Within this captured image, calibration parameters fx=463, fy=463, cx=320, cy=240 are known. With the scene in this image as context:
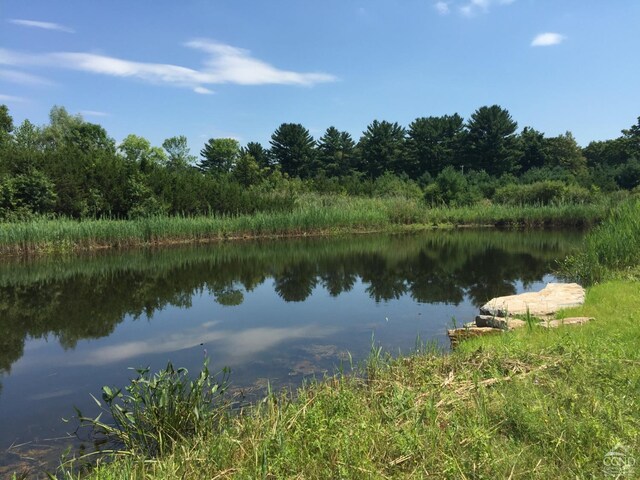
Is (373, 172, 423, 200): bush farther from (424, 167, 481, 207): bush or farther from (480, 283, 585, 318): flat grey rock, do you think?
(480, 283, 585, 318): flat grey rock

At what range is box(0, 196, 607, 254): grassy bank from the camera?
1711 centimetres

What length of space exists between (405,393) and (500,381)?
73cm

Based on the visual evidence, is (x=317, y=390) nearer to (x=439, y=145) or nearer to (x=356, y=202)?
(x=356, y=202)

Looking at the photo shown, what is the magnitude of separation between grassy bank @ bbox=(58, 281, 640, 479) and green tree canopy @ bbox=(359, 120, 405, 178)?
172ft

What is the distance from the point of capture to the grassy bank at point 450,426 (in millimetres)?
2455

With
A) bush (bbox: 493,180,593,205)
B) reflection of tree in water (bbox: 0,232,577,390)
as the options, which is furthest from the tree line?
reflection of tree in water (bbox: 0,232,577,390)

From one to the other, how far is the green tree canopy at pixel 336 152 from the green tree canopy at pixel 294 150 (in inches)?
63.4

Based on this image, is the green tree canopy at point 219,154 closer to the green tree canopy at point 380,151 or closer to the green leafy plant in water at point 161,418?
the green tree canopy at point 380,151

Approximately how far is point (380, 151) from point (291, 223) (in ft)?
112

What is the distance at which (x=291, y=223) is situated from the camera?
24.3m

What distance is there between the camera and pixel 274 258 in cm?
1588

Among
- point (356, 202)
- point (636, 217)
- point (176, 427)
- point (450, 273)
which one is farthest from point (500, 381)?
point (356, 202)

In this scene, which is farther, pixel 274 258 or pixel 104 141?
Result: pixel 104 141

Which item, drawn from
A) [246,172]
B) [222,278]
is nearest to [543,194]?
[246,172]
